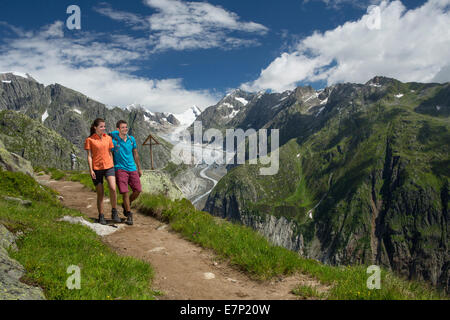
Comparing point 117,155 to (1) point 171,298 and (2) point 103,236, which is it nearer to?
(2) point 103,236


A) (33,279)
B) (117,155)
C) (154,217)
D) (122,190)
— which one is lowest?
(154,217)

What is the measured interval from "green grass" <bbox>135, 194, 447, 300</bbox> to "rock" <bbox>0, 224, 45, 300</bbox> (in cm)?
510

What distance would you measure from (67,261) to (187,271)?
10.1 ft

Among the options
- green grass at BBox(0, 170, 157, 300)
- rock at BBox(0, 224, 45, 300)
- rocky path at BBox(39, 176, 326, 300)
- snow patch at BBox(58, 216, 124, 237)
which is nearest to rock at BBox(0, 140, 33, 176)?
snow patch at BBox(58, 216, 124, 237)

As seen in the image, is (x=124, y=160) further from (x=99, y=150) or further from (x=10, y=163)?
(x=10, y=163)

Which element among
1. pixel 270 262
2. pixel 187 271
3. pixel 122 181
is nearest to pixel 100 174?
pixel 122 181

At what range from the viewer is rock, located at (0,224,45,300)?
4734 mm

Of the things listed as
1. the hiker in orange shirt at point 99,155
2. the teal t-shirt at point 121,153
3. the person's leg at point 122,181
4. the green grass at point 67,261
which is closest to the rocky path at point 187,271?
the green grass at point 67,261

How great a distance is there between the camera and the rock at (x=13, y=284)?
15.5 ft

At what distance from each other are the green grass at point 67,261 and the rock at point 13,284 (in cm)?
18

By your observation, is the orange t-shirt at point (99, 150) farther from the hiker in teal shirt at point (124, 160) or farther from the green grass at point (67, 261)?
the green grass at point (67, 261)
